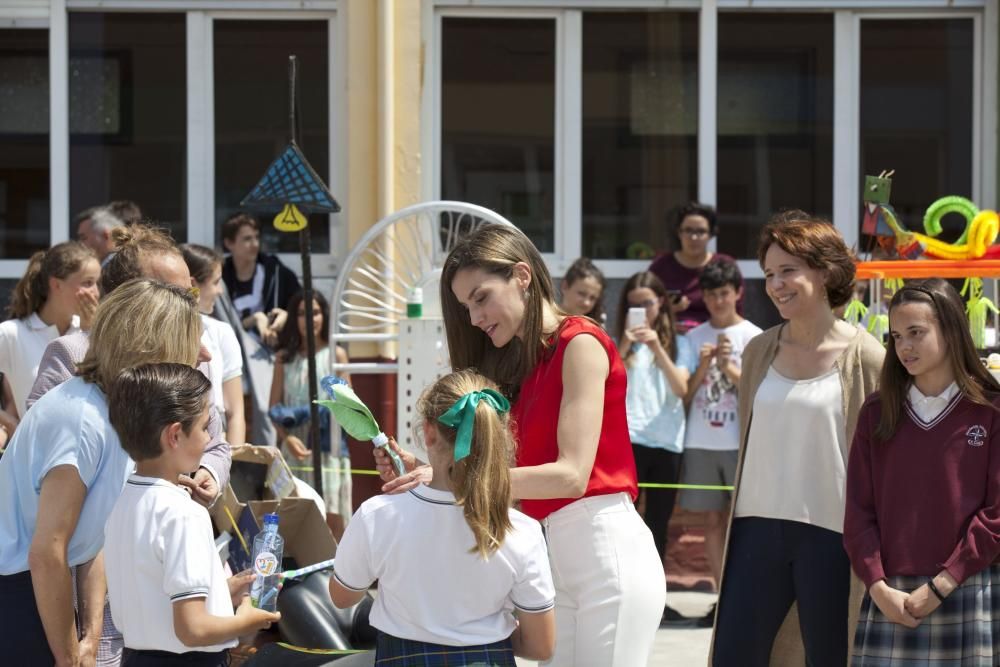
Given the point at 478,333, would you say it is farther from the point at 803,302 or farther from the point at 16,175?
the point at 16,175

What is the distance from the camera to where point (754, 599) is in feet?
12.9

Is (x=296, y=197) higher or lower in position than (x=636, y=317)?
higher

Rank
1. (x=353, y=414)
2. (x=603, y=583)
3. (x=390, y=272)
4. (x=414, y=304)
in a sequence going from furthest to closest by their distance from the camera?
(x=390, y=272) < (x=414, y=304) < (x=353, y=414) < (x=603, y=583)

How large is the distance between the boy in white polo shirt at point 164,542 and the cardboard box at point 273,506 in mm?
1249

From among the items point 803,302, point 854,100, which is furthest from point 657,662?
point 854,100

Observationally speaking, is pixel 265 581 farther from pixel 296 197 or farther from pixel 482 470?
pixel 296 197

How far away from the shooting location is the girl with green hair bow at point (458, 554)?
2830 mm

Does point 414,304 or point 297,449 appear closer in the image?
point 414,304

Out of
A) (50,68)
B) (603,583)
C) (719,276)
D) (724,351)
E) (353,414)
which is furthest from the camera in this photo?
(50,68)

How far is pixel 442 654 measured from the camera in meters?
2.86

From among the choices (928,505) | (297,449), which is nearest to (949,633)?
(928,505)

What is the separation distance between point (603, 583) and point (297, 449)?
12.9 feet

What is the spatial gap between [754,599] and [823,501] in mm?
348

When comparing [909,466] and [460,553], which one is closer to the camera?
[460,553]
